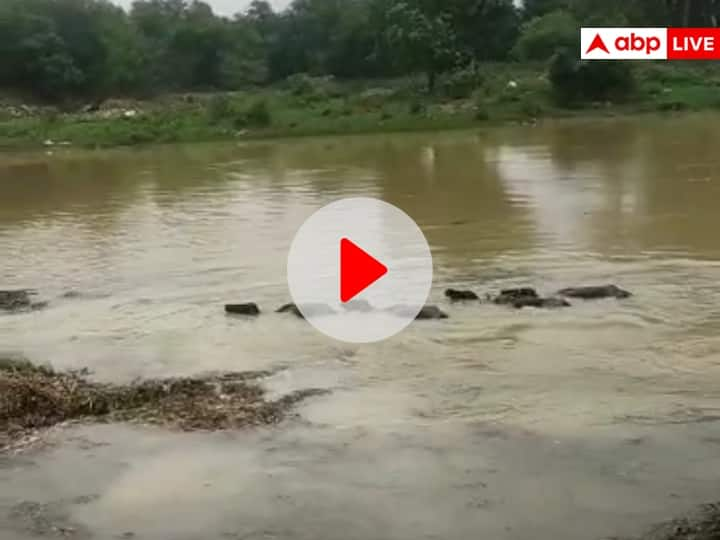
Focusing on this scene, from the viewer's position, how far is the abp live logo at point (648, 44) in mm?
36072

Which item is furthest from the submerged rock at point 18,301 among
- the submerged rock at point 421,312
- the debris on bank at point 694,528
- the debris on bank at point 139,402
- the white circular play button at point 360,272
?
the debris on bank at point 694,528

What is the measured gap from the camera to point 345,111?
3678 centimetres

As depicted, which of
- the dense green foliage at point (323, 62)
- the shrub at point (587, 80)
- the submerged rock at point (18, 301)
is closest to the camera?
the submerged rock at point (18, 301)

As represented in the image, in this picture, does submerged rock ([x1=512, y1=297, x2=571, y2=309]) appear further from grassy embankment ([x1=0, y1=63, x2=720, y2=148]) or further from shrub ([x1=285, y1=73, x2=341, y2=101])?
shrub ([x1=285, y1=73, x2=341, y2=101])

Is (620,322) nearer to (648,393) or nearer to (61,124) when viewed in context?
(648,393)

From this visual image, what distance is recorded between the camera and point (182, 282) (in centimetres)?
1228

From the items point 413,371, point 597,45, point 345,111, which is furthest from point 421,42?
point 413,371

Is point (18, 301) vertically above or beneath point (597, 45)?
beneath

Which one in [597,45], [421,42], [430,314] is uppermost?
[421,42]

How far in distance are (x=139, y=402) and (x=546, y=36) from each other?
39.0 m

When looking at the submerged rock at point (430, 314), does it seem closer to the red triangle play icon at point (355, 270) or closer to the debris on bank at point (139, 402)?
the red triangle play icon at point (355, 270)

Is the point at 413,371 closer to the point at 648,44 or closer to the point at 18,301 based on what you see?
the point at 18,301

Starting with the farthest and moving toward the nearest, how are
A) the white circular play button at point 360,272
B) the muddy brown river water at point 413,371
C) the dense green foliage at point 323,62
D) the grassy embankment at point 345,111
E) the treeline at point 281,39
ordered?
1. the treeline at point 281,39
2. the dense green foliage at point 323,62
3. the grassy embankment at point 345,111
4. the white circular play button at point 360,272
5. the muddy brown river water at point 413,371

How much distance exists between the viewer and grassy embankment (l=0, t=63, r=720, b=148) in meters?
34.9
